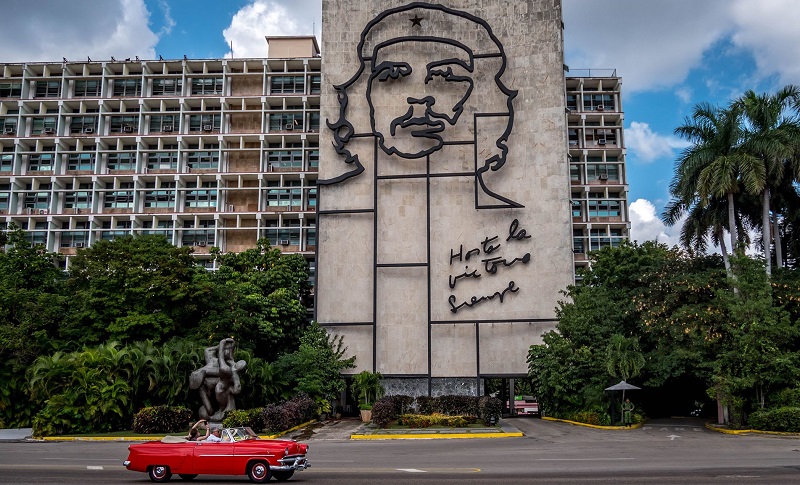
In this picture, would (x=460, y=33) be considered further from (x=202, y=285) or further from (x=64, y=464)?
(x=64, y=464)

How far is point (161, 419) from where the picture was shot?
115ft

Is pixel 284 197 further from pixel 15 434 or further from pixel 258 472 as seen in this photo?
pixel 258 472

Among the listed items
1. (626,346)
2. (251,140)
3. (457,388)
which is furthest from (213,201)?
(626,346)

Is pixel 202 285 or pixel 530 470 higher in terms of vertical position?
pixel 202 285

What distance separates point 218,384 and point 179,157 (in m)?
45.2

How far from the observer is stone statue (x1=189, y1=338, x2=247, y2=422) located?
3666 cm

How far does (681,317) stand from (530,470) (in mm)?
20778

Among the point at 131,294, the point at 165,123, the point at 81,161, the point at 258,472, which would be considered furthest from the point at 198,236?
the point at 258,472

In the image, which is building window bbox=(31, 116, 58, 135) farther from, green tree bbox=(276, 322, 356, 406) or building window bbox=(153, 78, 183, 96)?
green tree bbox=(276, 322, 356, 406)

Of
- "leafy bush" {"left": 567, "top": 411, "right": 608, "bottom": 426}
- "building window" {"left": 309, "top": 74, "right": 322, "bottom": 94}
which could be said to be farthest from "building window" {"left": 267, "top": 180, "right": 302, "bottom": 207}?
"leafy bush" {"left": 567, "top": 411, "right": 608, "bottom": 426}

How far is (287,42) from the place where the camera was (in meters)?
82.0

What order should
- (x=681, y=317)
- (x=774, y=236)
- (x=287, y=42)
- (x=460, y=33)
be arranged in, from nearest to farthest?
(x=681, y=317)
(x=774, y=236)
(x=460, y=33)
(x=287, y=42)

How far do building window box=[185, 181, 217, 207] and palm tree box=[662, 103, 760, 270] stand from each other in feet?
157

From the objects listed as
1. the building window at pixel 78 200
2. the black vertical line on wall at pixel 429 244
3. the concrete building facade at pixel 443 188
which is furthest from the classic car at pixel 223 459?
the building window at pixel 78 200
